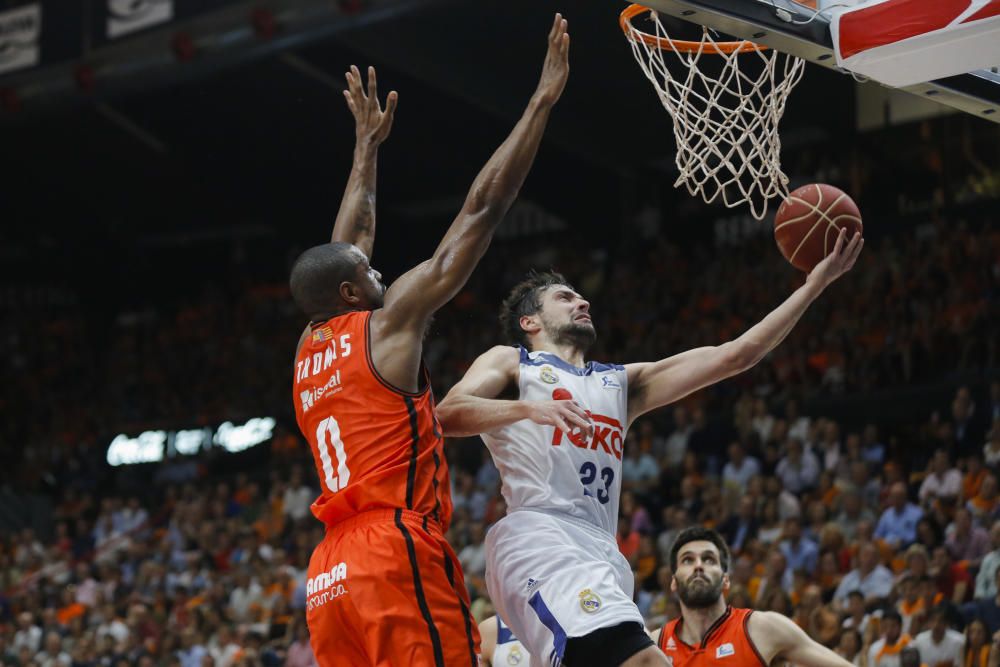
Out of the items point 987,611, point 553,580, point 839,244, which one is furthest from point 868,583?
point 553,580

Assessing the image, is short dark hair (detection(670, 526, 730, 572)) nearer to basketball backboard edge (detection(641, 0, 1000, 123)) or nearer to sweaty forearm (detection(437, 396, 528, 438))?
sweaty forearm (detection(437, 396, 528, 438))

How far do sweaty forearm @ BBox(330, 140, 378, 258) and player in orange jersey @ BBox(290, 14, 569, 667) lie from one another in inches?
22.1

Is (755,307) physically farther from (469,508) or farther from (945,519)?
(945,519)

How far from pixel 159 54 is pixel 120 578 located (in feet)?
21.9

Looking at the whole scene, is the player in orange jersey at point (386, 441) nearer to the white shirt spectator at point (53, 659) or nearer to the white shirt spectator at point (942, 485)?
the white shirt spectator at point (942, 485)

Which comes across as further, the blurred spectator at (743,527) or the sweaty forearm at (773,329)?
the blurred spectator at (743,527)

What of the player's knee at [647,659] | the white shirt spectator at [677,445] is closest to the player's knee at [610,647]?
the player's knee at [647,659]

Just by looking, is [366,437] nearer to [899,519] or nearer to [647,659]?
[647,659]

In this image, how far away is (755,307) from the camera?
1537 cm

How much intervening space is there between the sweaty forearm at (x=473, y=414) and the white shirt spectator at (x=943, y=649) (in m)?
5.18

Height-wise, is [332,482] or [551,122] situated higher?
[551,122]

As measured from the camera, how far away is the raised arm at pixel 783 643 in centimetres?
584

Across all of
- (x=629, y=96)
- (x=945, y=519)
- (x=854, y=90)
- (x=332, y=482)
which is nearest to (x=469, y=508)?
(x=945, y=519)

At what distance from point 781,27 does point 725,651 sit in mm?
2697
